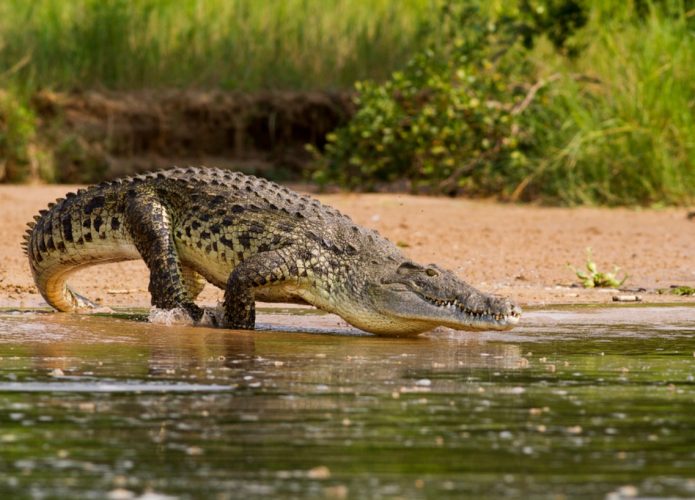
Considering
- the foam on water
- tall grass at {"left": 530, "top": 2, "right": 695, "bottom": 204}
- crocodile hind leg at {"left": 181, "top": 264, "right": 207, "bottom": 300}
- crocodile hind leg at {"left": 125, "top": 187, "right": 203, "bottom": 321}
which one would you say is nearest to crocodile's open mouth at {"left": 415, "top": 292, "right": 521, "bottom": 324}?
the foam on water

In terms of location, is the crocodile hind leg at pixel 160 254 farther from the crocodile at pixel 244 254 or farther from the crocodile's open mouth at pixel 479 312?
the crocodile's open mouth at pixel 479 312

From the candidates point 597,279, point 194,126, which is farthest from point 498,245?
point 194,126

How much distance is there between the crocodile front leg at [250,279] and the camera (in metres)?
7.75

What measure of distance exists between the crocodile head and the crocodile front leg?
1.57 feet

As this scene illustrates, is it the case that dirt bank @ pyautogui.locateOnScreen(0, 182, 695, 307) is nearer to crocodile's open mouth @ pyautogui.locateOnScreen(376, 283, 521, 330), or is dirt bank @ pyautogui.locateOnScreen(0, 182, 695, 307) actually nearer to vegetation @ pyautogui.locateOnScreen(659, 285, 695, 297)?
vegetation @ pyautogui.locateOnScreen(659, 285, 695, 297)

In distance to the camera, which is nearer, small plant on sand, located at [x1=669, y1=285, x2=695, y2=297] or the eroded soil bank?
small plant on sand, located at [x1=669, y1=285, x2=695, y2=297]

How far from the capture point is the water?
3.88m

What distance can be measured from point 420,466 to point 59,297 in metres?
5.23

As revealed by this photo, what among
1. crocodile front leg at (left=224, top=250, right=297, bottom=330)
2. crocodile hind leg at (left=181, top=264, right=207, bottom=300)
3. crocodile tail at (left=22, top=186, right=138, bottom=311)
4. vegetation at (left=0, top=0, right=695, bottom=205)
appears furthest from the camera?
vegetation at (left=0, top=0, right=695, bottom=205)

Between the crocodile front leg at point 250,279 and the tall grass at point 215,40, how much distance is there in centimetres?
923

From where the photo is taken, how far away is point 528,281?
34.1 ft

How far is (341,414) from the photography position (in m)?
4.93

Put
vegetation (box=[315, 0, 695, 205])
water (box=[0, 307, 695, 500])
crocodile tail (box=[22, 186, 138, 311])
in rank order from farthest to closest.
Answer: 1. vegetation (box=[315, 0, 695, 205])
2. crocodile tail (box=[22, 186, 138, 311])
3. water (box=[0, 307, 695, 500])

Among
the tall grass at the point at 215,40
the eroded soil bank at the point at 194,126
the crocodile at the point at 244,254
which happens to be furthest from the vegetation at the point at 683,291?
the tall grass at the point at 215,40
